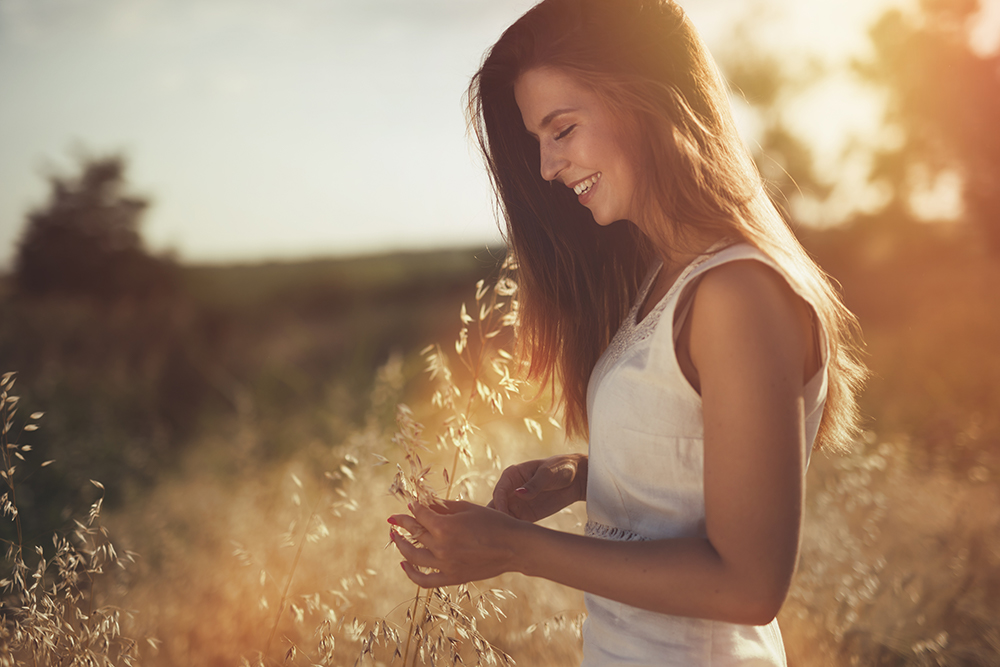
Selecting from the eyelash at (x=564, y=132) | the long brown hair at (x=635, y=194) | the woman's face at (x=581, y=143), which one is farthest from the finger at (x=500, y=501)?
A: the eyelash at (x=564, y=132)

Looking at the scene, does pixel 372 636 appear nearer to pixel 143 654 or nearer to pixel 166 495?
pixel 143 654

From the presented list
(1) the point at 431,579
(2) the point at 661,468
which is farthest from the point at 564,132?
(1) the point at 431,579

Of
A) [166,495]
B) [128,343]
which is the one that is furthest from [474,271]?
[166,495]

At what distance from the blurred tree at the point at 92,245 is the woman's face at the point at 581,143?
41.2ft

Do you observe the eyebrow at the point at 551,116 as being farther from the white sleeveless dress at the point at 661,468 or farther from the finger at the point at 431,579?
the finger at the point at 431,579

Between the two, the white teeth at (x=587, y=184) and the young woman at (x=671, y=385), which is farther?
the white teeth at (x=587, y=184)

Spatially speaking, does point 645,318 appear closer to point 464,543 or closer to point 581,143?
point 581,143

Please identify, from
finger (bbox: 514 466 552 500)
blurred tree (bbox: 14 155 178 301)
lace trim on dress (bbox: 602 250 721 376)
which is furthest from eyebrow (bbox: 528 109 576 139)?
blurred tree (bbox: 14 155 178 301)

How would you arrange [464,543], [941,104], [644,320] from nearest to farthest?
[464,543]
[644,320]
[941,104]

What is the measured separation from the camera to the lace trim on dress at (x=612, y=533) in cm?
130

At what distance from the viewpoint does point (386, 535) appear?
3.13 m

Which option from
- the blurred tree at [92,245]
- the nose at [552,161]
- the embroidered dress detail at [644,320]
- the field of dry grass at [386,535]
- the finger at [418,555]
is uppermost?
the nose at [552,161]

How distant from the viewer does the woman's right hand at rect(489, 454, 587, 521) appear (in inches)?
62.3

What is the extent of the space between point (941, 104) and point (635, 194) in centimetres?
1165
